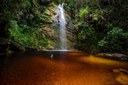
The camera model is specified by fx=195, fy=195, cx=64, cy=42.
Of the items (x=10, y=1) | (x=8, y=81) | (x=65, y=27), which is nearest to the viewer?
(x=8, y=81)

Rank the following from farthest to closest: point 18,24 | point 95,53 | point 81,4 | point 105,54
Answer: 1. point 81,4
2. point 18,24
3. point 95,53
4. point 105,54

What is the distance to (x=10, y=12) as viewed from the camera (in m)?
15.9

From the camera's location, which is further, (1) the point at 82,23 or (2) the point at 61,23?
(2) the point at 61,23

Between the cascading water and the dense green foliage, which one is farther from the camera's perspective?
the cascading water

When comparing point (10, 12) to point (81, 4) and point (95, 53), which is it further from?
point (81, 4)

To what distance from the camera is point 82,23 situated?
25781mm

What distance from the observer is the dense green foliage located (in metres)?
18.8

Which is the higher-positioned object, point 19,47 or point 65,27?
point 65,27

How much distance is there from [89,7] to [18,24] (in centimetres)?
965

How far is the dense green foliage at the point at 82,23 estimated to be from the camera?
1884 centimetres

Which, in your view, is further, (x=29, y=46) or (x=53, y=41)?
(x=53, y=41)

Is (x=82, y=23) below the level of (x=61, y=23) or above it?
below

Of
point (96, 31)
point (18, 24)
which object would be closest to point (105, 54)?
point (96, 31)

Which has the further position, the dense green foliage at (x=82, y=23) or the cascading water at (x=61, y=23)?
the cascading water at (x=61, y=23)
